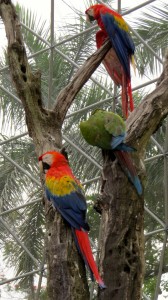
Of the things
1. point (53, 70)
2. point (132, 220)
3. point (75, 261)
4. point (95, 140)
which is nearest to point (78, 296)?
point (75, 261)

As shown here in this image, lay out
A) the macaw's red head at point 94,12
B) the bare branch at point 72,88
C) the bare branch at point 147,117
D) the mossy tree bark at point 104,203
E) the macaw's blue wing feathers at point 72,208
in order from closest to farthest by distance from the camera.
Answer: the mossy tree bark at point 104,203 → the macaw's blue wing feathers at point 72,208 → the bare branch at point 147,117 → the bare branch at point 72,88 → the macaw's red head at point 94,12

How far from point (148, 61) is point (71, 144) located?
229 centimetres

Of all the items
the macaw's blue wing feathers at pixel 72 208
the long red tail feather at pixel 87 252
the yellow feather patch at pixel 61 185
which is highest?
the yellow feather patch at pixel 61 185

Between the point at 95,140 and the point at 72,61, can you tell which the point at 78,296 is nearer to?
the point at 95,140

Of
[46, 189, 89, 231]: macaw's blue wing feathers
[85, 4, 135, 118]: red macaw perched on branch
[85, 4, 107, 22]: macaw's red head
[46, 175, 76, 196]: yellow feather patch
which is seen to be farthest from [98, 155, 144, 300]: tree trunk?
[85, 4, 107, 22]: macaw's red head

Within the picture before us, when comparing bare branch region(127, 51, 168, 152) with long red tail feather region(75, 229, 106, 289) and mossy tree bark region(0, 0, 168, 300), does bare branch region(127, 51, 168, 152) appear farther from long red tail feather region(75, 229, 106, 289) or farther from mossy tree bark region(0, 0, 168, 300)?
long red tail feather region(75, 229, 106, 289)

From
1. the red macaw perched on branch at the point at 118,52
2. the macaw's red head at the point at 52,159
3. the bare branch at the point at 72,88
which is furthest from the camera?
the red macaw perched on branch at the point at 118,52

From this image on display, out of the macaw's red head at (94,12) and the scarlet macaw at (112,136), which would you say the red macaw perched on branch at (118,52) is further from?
the scarlet macaw at (112,136)

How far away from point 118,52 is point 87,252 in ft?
9.16

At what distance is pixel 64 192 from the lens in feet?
23.1

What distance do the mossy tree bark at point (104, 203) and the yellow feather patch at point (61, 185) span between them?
0.18m

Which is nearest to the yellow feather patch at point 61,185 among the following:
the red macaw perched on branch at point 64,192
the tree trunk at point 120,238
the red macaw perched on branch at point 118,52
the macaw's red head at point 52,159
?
the red macaw perched on branch at point 64,192

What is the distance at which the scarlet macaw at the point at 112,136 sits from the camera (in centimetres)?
682

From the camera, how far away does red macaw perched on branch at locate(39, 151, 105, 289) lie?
668 centimetres
